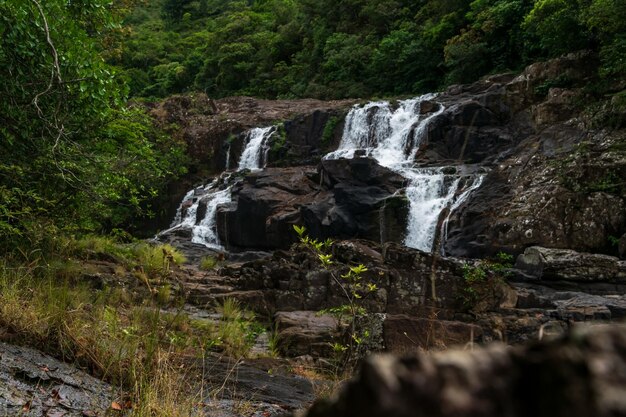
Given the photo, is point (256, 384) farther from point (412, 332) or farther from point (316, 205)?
point (316, 205)

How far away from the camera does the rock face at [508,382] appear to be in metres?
0.54

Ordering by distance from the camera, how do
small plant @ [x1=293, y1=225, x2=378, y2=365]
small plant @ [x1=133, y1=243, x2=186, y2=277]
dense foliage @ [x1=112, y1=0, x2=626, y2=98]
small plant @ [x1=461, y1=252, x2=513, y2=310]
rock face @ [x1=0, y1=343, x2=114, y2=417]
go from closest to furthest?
rock face @ [x1=0, y1=343, x2=114, y2=417], small plant @ [x1=293, y1=225, x2=378, y2=365], small plant @ [x1=461, y1=252, x2=513, y2=310], small plant @ [x1=133, y1=243, x2=186, y2=277], dense foliage @ [x1=112, y1=0, x2=626, y2=98]

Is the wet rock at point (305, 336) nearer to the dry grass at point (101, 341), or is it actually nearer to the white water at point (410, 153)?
the dry grass at point (101, 341)

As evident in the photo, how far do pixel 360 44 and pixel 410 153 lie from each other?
49.7ft

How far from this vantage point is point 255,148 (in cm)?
3100

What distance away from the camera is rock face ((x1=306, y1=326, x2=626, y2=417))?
0.54m

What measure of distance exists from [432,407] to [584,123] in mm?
21016

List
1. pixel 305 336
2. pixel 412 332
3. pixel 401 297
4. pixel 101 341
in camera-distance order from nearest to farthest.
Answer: pixel 101 341 < pixel 412 332 < pixel 305 336 < pixel 401 297

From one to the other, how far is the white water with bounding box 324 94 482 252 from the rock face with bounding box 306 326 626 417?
1891 centimetres

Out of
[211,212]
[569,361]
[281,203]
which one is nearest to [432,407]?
[569,361]

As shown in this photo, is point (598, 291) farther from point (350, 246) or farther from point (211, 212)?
point (211, 212)

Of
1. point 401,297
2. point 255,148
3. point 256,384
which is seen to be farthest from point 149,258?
point 255,148

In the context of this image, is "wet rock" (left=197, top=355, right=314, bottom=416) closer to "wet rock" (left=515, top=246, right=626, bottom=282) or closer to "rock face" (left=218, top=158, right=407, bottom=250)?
"wet rock" (left=515, top=246, right=626, bottom=282)

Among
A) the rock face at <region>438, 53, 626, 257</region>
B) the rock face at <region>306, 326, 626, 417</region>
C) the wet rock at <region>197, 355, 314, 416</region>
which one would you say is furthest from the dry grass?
the rock face at <region>438, 53, 626, 257</region>
